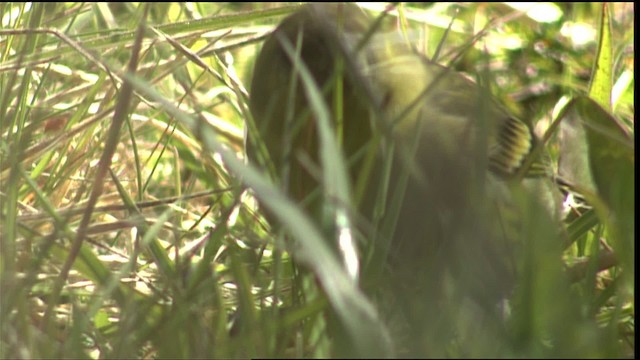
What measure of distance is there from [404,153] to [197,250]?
0.32 meters

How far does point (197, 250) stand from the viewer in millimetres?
896

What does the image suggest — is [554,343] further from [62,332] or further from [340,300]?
[62,332]

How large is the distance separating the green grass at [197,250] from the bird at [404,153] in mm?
34

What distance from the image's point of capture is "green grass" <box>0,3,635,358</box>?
1.93 ft

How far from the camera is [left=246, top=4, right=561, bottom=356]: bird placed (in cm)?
67

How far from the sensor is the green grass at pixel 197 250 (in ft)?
1.93

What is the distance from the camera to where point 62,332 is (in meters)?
0.84

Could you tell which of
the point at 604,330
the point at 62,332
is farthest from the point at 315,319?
the point at 62,332

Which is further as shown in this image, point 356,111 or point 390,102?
point 390,102

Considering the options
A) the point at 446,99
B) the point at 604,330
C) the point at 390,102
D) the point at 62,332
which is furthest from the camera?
the point at 446,99

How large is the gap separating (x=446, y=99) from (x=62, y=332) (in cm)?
45

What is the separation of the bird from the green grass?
34 mm

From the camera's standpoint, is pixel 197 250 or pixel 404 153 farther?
pixel 197 250

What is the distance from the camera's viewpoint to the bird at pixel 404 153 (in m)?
0.67
